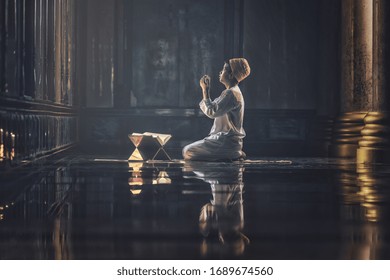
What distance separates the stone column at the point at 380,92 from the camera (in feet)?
34.7

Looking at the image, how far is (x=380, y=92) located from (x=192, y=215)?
7.01m

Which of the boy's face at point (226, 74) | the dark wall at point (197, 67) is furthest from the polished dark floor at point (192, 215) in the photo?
the dark wall at point (197, 67)

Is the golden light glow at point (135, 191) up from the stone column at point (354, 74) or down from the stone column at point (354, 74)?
down

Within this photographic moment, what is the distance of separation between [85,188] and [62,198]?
2.68 ft

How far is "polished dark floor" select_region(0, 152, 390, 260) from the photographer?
10.3ft

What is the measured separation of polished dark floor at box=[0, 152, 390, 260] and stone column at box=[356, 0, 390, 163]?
2.88 metres

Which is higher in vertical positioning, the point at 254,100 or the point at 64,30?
the point at 64,30

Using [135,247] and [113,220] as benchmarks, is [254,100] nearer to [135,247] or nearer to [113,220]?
[113,220]

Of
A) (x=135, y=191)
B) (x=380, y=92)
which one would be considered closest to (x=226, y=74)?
(x=380, y=92)

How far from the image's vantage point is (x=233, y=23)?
14.6 meters

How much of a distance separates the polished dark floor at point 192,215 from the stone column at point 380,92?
2.88 metres

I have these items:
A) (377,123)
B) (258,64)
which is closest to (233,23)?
(258,64)

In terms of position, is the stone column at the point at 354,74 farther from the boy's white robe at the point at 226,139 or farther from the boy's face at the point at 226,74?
the boy's face at the point at 226,74

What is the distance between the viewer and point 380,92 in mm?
10703
